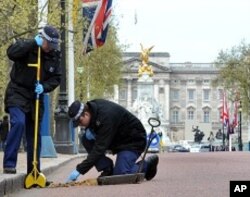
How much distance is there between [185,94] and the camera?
6181 inches

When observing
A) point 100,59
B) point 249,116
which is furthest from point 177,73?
point 100,59

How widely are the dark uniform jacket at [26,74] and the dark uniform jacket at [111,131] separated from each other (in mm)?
699

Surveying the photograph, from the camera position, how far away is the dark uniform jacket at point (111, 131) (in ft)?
30.7

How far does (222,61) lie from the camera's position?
240ft

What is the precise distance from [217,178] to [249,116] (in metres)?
75.7

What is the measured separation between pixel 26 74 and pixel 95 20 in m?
18.5

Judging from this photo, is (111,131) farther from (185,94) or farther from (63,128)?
(185,94)

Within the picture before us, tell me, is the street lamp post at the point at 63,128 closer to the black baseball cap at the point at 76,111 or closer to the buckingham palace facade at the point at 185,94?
the black baseball cap at the point at 76,111

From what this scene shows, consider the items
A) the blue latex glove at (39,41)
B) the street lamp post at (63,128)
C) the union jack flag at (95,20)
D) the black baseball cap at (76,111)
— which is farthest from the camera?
the union jack flag at (95,20)

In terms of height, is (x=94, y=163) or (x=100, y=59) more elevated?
(x=100, y=59)

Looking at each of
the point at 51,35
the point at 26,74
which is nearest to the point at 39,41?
the point at 51,35

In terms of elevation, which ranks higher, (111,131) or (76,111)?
(76,111)

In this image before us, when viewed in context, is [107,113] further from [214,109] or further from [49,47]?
[214,109]

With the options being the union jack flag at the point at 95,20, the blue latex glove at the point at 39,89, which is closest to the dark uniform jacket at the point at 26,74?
the blue latex glove at the point at 39,89
